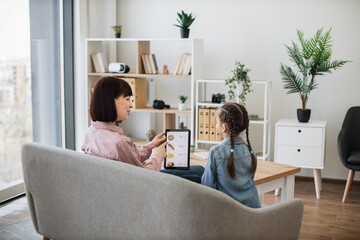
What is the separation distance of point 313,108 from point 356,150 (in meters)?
0.71

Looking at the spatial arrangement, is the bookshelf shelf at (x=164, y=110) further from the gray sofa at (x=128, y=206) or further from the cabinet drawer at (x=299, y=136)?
the gray sofa at (x=128, y=206)

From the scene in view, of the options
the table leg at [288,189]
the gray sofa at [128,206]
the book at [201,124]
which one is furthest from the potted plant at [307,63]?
the gray sofa at [128,206]

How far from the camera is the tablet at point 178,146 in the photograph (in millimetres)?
2621

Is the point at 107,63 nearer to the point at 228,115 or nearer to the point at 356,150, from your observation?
the point at 356,150

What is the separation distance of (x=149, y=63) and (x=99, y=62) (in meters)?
0.61

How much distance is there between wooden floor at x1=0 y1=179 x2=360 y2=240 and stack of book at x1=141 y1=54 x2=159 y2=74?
1.86 meters

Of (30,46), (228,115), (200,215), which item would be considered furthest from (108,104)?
(30,46)

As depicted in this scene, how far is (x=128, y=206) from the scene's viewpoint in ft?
6.64

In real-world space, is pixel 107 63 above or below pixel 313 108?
above

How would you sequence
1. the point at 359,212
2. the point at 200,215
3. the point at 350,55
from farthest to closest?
the point at 350,55, the point at 359,212, the point at 200,215

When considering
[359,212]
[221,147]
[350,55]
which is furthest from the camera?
[350,55]

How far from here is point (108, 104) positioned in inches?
93.8

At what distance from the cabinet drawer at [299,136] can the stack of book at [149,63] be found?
1552 mm

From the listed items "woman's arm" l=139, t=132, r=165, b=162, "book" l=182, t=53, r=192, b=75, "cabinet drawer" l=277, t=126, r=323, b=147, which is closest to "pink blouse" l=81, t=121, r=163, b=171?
"woman's arm" l=139, t=132, r=165, b=162
